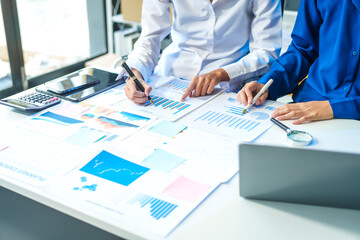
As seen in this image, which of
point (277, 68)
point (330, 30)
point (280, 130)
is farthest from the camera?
point (277, 68)

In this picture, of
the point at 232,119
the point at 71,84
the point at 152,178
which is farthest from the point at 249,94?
the point at 71,84

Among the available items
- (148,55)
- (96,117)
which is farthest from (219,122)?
(148,55)

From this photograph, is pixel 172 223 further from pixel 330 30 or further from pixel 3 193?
pixel 330 30

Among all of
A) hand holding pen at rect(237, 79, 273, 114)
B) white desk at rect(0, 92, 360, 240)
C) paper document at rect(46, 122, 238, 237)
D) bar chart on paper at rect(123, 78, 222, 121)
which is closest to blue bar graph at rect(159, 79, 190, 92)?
bar chart on paper at rect(123, 78, 222, 121)

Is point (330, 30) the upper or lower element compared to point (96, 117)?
upper

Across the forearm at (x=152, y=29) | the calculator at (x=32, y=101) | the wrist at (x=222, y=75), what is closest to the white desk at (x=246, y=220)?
the calculator at (x=32, y=101)

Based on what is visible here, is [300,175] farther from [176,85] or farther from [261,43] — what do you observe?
[261,43]

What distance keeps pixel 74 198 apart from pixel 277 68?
94cm

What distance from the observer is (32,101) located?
4.39 feet

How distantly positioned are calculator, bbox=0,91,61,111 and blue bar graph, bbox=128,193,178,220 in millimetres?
598

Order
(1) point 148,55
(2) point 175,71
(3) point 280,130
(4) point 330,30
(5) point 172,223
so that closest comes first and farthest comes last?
(5) point 172,223
(3) point 280,130
(4) point 330,30
(1) point 148,55
(2) point 175,71

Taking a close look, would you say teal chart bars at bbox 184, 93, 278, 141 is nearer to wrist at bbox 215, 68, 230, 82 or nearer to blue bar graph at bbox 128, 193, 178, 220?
wrist at bbox 215, 68, 230, 82

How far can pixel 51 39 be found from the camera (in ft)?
12.2

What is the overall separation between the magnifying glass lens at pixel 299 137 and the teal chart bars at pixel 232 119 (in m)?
0.09
